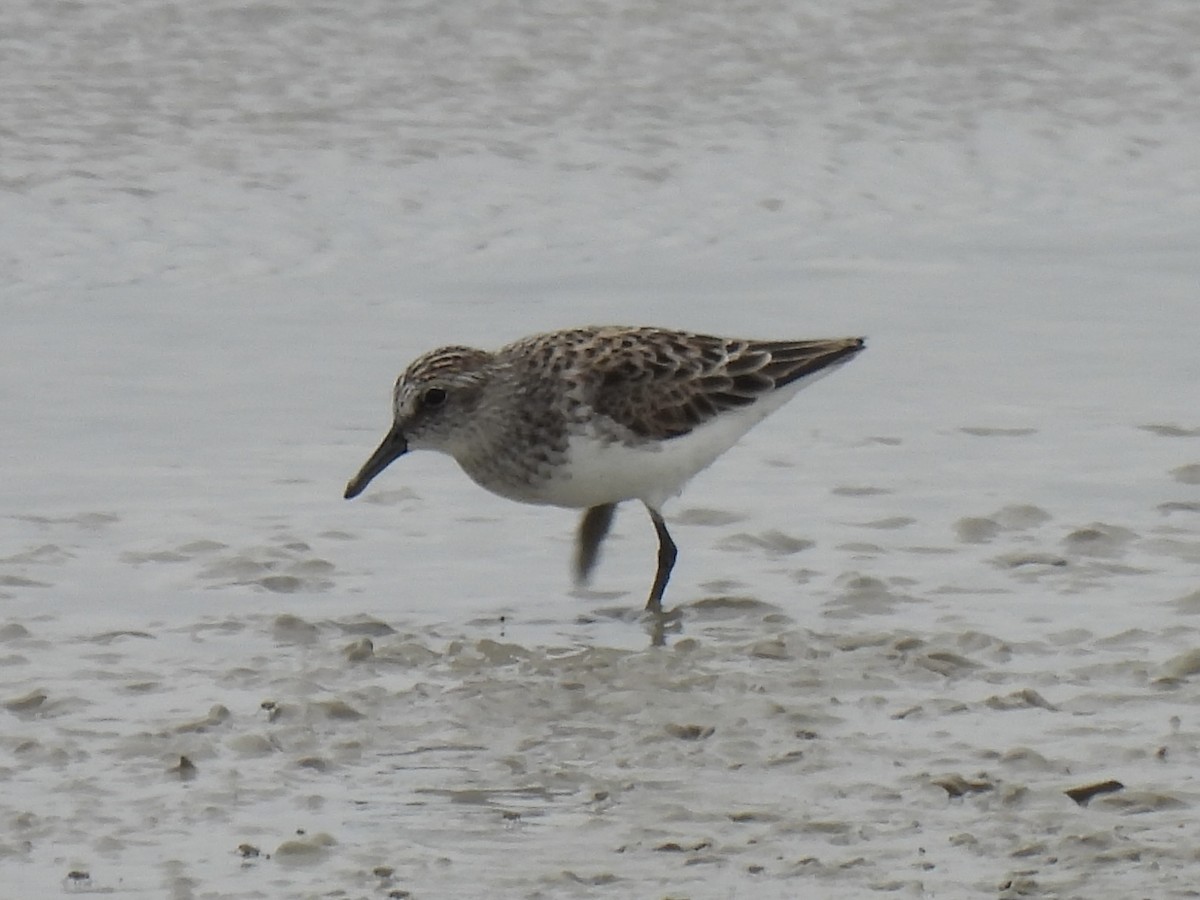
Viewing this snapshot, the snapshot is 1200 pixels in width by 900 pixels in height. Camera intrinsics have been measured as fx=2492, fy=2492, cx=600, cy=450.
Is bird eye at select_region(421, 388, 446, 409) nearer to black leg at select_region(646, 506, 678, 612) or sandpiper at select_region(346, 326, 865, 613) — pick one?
sandpiper at select_region(346, 326, 865, 613)

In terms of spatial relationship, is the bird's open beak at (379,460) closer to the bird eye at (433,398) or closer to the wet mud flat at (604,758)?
the bird eye at (433,398)

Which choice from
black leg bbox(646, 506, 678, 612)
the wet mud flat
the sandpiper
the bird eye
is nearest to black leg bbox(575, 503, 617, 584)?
the sandpiper

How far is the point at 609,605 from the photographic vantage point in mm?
7270

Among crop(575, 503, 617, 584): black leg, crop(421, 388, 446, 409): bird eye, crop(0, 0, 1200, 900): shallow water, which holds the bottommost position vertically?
crop(575, 503, 617, 584): black leg

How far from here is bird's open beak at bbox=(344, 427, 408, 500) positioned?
7395mm

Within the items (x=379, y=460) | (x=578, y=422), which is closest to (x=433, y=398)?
(x=379, y=460)

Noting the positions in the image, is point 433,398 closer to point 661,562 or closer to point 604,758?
point 661,562

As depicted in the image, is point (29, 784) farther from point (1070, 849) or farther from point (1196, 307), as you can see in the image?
point (1196, 307)

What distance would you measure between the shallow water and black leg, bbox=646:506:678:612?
0.05 meters

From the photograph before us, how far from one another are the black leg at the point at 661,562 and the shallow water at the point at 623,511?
0.05m

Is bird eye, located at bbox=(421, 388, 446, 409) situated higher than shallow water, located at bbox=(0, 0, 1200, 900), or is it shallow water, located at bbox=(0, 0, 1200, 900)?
bird eye, located at bbox=(421, 388, 446, 409)

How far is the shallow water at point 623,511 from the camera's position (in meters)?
5.22

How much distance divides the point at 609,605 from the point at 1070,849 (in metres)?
2.55

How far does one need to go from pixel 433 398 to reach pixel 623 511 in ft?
3.94
